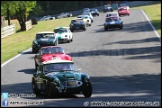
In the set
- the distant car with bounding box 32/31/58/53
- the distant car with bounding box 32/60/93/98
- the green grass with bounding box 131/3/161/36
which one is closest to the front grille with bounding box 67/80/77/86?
the distant car with bounding box 32/60/93/98

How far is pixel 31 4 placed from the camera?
220ft

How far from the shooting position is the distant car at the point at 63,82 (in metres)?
16.1

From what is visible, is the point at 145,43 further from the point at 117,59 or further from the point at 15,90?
the point at 15,90

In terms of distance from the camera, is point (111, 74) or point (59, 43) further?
point (59, 43)

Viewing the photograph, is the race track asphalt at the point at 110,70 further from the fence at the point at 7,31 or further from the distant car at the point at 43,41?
the fence at the point at 7,31

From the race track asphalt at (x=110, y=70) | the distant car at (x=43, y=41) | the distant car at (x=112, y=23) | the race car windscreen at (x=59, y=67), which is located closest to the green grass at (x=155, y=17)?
the distant car at (x=112, y=23)

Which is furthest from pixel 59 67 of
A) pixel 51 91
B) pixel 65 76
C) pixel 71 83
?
pixel 71 83

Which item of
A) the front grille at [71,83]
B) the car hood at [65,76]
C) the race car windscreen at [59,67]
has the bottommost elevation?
the front grille at [71,83]

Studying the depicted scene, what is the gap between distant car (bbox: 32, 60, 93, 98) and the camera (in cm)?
1614

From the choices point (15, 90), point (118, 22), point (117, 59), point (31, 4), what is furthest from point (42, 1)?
point (15, 90)

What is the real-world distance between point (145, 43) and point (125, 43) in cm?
168

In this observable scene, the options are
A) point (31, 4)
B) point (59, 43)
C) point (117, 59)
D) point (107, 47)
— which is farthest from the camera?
point (31, 4)

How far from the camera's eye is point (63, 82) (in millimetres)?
16203

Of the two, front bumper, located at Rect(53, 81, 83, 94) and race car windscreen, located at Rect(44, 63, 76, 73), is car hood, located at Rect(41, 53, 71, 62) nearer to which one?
race car windscreen, located at Rect(44, 63, 76, 73)
